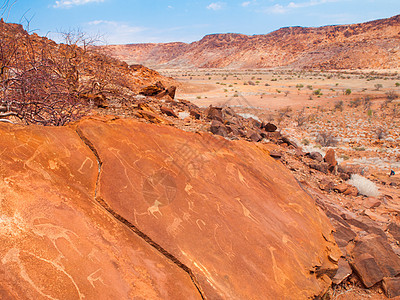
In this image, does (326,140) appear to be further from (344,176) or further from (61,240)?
(61,240)

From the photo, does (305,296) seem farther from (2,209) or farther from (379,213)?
(379,213)

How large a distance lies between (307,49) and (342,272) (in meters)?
74.8

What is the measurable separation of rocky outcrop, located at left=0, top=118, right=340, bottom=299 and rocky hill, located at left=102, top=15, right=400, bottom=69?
141 feet

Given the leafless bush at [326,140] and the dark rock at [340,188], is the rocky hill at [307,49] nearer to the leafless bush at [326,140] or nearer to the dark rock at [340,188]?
the leafless bush at [326,140]

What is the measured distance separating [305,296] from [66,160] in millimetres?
2563

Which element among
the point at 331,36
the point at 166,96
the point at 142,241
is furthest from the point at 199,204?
the point at 331,36

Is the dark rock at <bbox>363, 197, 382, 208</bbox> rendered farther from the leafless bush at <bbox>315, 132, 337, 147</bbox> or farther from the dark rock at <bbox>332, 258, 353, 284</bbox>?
the leafless bush at <bbox>315, 132, 337, 147</bbox>

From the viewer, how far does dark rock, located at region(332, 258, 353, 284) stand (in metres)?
2.91

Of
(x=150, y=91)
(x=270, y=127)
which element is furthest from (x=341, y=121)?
(x=150, y=91)

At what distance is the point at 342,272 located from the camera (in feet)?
9.81

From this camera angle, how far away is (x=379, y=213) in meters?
4.88

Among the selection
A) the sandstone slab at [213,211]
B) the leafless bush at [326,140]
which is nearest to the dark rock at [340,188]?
the sandstone slab at [213,211]

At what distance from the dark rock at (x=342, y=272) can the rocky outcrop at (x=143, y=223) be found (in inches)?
8.2

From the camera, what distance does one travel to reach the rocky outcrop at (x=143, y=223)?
1.61 m
